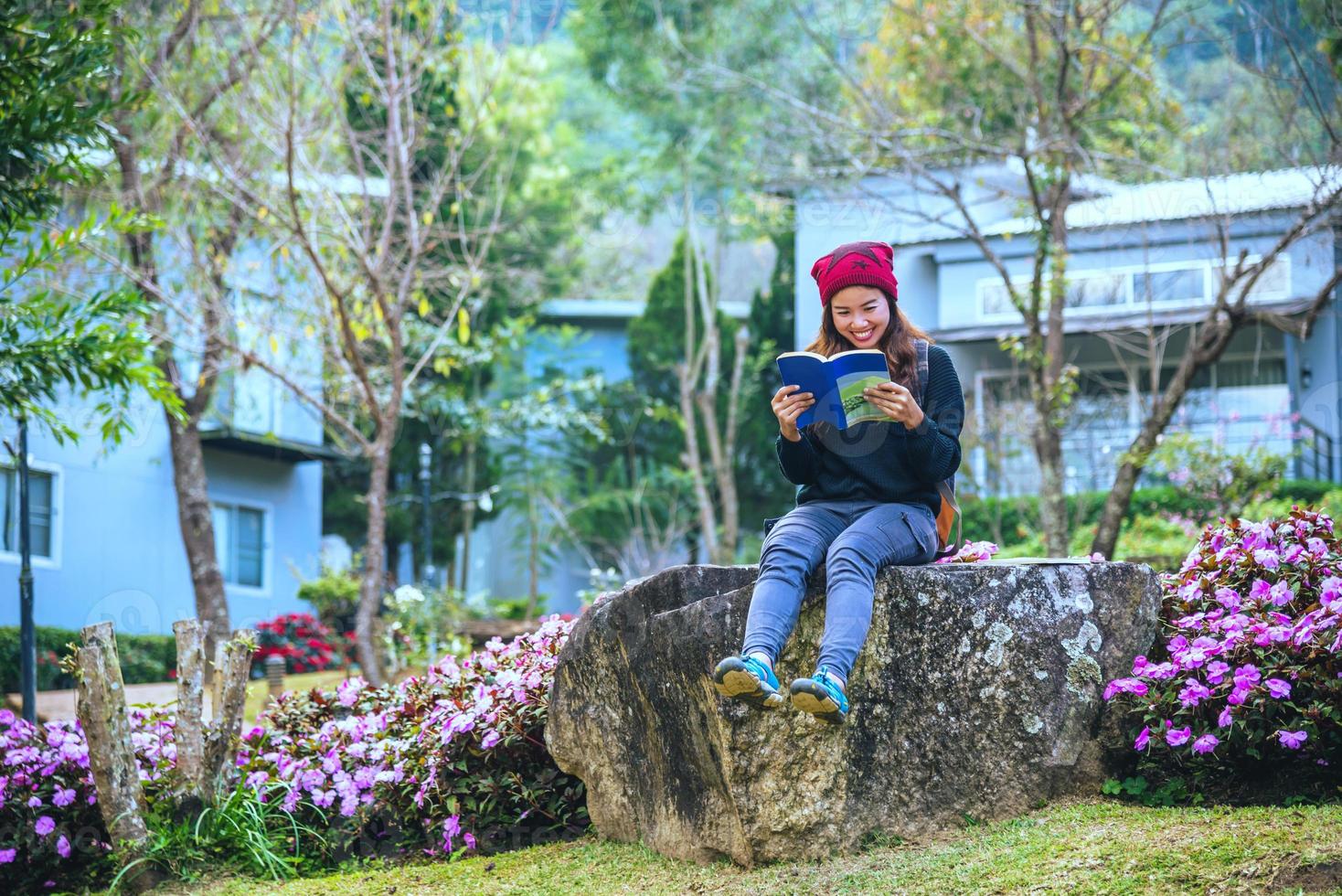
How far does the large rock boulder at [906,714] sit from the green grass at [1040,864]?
12 cm

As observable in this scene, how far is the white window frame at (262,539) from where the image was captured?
674 inches

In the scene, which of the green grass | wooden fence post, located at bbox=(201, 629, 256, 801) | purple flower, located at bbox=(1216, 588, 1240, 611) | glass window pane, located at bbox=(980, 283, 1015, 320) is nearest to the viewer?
the green grass

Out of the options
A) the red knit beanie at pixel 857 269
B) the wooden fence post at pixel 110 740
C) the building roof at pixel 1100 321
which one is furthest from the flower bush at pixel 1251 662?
the building roof at pixel 1100 321

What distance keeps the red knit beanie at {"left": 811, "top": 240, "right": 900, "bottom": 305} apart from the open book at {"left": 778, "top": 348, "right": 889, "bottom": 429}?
17.9 inches

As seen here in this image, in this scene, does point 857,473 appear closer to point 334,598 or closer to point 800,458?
point 800,458

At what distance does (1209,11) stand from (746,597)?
11178mm

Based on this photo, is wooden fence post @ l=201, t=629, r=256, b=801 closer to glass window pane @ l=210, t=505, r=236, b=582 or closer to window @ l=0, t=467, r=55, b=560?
window @ l=0, t=467, r=55, b=560

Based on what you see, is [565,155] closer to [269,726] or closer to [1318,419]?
[1318,419]

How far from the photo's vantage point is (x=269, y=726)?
20.2 feet

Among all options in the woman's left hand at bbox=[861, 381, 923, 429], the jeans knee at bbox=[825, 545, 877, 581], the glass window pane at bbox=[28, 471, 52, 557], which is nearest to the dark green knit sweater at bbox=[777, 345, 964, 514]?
the woman's left hand at bbox=[861, 381, 923, 429]

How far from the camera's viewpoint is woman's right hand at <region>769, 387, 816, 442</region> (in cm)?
411

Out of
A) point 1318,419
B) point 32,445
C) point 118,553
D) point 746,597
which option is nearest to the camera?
point 746,597

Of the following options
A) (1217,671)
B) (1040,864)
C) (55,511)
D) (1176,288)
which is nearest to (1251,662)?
(1217,671)

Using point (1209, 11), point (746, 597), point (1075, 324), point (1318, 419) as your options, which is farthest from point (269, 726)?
point (1318, 419)
